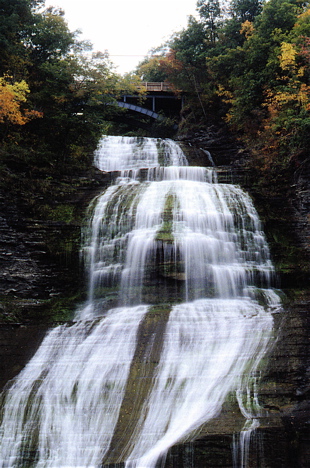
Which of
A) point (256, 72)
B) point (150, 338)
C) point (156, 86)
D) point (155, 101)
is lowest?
point (150, 338)

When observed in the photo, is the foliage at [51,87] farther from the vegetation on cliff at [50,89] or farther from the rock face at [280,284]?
the rock face at [280,284]

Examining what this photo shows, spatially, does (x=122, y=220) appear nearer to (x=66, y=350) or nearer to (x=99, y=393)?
(x=66, y=350)

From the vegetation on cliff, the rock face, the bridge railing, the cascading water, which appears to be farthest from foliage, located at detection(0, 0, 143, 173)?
the bridge railing

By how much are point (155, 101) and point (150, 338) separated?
27.9m

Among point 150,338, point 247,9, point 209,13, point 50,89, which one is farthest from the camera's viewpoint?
point 209,13

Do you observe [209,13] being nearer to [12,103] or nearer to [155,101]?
[155,101]

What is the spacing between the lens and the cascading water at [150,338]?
6.51 metres

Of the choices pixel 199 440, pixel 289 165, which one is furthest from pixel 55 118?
pixel 199 440

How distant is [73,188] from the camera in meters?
14.9

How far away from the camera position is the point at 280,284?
11484 mm

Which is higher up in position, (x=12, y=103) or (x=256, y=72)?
(x=256, y=72)

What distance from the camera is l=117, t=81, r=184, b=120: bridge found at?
103 ft

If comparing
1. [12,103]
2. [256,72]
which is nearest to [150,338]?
[12,103]

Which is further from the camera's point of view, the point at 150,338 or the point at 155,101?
the point at 155,101
